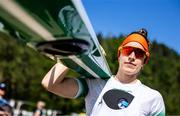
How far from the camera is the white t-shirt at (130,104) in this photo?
129 inches

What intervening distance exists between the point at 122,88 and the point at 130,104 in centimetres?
15

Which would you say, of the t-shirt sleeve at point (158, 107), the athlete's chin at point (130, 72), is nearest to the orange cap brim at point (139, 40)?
the athlete's chin at point (130, 72)

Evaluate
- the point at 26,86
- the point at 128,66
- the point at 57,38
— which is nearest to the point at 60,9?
the point at 57,38

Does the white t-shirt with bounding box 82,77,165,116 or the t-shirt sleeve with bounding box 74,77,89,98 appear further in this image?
the t-shirt sleeve with bounding box 74,77,89,98

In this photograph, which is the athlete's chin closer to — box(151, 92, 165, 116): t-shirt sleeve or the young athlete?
the young athlete

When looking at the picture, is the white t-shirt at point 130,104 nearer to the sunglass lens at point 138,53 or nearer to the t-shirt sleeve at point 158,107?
the t-shirt sleeve at point 158,107

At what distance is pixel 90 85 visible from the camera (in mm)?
3453

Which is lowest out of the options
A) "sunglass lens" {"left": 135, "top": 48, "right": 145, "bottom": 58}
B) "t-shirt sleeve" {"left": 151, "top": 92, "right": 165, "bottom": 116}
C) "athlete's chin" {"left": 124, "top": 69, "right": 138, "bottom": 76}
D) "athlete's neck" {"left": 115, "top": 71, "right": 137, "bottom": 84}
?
"t-shirt sleeve" {"left": 151, "top": 92, "right": 165, "bottom": 116}

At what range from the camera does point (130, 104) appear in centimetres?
332

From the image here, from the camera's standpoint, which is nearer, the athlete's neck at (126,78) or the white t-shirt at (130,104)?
the white t-shirt at (130,104)

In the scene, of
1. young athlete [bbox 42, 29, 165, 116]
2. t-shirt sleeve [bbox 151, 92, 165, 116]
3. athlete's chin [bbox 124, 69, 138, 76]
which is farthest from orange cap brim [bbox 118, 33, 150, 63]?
t-shirt sleeve [bbox 151, 92, 165, 116]

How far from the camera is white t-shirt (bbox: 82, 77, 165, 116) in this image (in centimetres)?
328

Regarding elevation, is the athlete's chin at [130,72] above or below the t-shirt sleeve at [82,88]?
above

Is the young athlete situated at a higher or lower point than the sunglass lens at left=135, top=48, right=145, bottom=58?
lower
